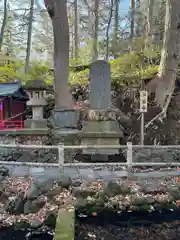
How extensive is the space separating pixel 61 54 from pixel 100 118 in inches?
121

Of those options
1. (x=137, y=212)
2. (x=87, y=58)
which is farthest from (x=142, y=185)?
(x=87, y=58)

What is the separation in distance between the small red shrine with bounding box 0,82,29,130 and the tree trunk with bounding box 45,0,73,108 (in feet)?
11.7

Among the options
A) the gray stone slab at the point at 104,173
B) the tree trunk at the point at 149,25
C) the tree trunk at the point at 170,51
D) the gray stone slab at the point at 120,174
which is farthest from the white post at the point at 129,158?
the tree trunk at the point at 149,25

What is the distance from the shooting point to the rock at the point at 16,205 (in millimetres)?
5035

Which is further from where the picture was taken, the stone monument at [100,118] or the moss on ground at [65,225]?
the stone monument at [100,118]

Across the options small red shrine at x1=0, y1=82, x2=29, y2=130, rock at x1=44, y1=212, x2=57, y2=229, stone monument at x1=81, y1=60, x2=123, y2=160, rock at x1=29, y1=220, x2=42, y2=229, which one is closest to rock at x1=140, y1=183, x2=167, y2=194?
rock at x1=44, y1=212, x2=57, y2=229

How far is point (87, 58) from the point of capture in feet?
59.2

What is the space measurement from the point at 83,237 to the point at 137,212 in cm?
131

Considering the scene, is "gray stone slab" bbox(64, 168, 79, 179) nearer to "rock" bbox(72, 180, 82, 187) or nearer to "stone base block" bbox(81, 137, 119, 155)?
"rock" bbox(72, 180, 82, 187)

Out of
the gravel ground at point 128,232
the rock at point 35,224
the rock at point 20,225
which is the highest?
the rock at point 35,224

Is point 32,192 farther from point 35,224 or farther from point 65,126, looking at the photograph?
point 65,126

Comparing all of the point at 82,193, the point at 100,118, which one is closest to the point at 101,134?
the point at 100,118

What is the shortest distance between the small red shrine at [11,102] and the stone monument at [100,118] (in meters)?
5.22

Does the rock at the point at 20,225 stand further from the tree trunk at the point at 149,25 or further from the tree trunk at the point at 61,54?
the tree trunk at the point at 149,25
